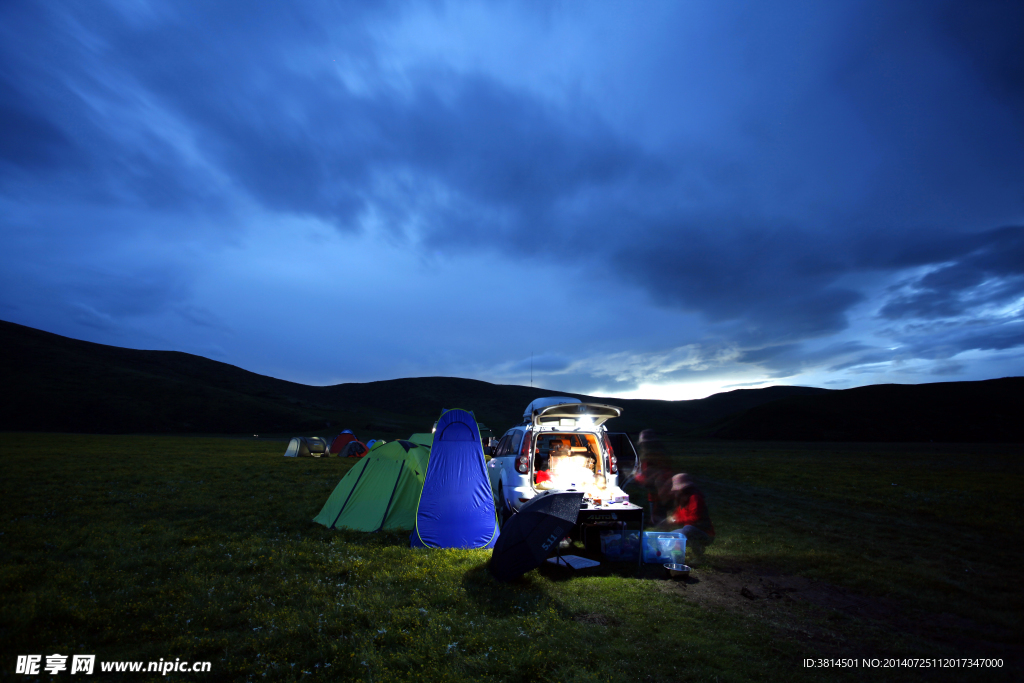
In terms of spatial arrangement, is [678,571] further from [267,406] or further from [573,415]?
[267,406]

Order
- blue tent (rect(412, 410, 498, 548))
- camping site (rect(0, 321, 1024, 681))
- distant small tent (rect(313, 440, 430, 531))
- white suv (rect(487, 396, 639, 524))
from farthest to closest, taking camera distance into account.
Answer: distant small tent (rect(313, 440, 430, 531)) → blue tent (rect(412, 410, 498, 548)) → white suv (rect(487, 396, 639, 524)) → camping site (rect(0, 321, 1024, 681))

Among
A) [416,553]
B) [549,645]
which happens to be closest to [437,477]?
[416,553]

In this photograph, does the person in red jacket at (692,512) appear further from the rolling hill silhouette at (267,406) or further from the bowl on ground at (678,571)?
the rolling hill silhouette at (267,406)

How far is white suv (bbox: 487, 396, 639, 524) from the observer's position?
8.91m

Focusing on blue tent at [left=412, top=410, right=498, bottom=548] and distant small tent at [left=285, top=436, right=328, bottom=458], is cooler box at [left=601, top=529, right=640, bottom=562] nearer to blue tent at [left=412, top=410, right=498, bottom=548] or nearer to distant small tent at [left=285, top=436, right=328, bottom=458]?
blue tent at [left=412, top=410, right=498, bottom=548]

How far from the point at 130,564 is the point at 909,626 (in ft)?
37.9

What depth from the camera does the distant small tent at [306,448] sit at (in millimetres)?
33281

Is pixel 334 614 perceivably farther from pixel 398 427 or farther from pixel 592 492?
pixel 398 427

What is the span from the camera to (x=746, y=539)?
1011 centimetres

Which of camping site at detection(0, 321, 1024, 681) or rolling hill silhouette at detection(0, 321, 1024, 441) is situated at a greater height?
rolling hill silhouette at detection(0, 321, 1024, 441)

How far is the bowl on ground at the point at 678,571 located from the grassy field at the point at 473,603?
0.54 ft

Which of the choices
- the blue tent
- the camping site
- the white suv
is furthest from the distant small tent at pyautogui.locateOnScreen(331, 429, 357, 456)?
the white suv

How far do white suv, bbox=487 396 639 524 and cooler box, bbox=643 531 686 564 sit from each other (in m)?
0.70

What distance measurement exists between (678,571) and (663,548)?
2.44 feet
